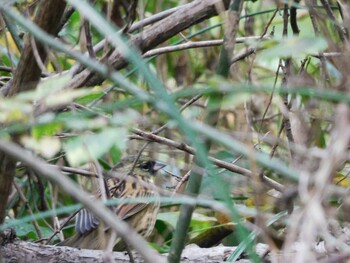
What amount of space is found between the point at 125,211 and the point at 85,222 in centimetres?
47

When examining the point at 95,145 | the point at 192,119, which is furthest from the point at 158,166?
the point at 95,145

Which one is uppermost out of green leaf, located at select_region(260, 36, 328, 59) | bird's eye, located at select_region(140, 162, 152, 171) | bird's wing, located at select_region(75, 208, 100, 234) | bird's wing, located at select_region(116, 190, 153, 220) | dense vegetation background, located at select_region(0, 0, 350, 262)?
green leaf, located at select_region(260, 36, 328, 59)

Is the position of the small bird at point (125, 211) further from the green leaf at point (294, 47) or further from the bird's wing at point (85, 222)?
the green leaf at point (294, 47)

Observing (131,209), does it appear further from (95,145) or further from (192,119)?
(95,145)

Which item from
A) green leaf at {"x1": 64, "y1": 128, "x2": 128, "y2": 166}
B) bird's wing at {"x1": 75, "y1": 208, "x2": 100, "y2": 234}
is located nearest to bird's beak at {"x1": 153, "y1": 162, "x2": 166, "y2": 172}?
bird's wing at {"x1": 75, "y1": 208, "x2": 100, "y2": 234}

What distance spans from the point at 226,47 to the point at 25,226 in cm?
188

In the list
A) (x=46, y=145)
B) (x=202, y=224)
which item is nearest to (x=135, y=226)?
(x=202, y=224)

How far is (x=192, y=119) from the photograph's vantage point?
217cm

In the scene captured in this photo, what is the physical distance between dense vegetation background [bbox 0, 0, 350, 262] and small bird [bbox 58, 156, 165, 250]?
0.09 meters

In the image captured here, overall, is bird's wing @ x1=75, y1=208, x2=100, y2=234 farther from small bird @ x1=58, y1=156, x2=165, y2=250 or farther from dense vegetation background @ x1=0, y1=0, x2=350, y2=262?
dense vegetation background @ x1=0, y1=0, x2=350, y2=262

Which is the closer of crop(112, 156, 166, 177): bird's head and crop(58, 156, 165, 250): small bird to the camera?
crop(58, 156, 165, 250): small bird

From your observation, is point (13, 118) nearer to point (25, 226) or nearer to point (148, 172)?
point (25, 226)

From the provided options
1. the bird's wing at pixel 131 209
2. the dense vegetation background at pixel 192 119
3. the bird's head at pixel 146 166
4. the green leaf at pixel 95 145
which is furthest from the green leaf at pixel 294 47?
the bird's head at pixel 146 166

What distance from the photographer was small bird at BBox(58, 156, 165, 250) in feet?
11.0
